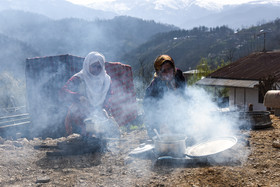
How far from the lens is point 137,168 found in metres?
3.45

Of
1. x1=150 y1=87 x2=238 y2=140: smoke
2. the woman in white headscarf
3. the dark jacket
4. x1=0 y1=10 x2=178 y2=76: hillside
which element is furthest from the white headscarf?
x1=0 y1=10 x2=178 y2=76: hillside

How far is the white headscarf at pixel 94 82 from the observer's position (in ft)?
15.3

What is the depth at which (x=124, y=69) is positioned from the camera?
873 cm

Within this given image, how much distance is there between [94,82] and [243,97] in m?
12.9

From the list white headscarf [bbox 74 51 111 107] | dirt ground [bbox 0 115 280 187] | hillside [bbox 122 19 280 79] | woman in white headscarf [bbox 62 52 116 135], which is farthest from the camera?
hillside [bbox 122 19 280 79]

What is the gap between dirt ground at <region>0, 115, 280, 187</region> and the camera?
2.99 meters

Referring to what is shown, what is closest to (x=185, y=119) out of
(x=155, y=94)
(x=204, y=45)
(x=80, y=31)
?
(x=155, y=94)

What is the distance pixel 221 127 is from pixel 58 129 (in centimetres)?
366

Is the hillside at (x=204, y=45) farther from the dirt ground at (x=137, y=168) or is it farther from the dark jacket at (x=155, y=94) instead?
the dirt ground at (x=137, y=168)

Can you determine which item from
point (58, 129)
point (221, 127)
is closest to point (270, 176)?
point (221, 127)

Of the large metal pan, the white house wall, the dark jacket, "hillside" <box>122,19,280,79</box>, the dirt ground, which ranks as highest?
"hillside" <box>122,19,280,79</box>

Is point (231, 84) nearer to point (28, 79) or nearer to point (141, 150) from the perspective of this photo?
point (28, 79)

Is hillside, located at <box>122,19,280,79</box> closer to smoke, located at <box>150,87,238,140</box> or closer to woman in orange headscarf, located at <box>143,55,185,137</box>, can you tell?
smoke, located at <box>150,87,238,140</box>

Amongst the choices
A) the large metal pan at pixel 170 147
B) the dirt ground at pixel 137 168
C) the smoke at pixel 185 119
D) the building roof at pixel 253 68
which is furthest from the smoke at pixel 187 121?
the building roof at pixel 253 68
